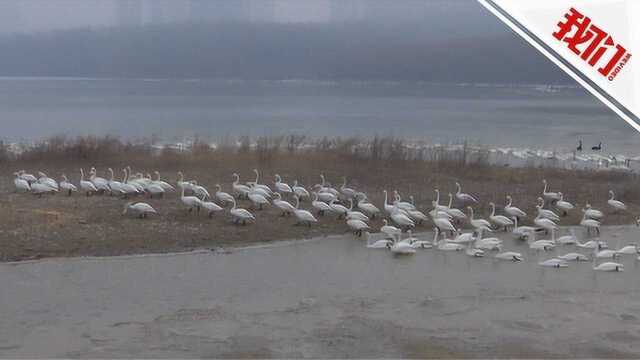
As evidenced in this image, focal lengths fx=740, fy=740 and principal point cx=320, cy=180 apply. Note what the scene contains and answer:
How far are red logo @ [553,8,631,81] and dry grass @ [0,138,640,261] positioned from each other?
416 inches

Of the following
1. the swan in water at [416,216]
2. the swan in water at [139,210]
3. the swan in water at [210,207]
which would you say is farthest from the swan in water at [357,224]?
the swan in water at [139,210]

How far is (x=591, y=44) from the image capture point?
277cm

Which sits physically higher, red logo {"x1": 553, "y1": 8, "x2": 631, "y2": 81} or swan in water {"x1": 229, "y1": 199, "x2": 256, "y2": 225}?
red logo {"x1": 553, "y1": 8, "x2": 631, "y2": 81}

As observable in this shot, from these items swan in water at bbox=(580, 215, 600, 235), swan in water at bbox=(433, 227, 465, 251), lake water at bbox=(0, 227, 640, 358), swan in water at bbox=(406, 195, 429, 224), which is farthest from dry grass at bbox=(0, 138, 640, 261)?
Answer: swan in water at bbox=(433, 227, 465, 251)

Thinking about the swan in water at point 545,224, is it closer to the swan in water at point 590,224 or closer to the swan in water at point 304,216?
the swan in water at point 590,224

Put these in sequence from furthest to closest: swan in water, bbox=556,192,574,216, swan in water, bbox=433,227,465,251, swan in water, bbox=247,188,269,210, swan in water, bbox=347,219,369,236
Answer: swan in water, bbox=556,192,574,216 → swan in water, bbox=247,188,269,210 → swan in water, bbox=347,219,369,236 → swan in water, bbox=433,227,465,251

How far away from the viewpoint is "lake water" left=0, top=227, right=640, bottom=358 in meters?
8.01

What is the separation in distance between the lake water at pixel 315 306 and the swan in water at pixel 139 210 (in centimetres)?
250

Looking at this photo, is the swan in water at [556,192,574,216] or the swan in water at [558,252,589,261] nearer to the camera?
the swan in water at [558,252,589,261]

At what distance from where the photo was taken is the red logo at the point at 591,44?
9.02 feet

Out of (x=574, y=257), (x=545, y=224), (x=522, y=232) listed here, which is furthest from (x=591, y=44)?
(x=545, y=224)

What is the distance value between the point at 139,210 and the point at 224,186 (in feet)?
15.6

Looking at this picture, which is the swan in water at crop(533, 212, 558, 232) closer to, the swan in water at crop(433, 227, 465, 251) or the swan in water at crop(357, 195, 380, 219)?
the swan in water at crop(433, 227, 465, 251)

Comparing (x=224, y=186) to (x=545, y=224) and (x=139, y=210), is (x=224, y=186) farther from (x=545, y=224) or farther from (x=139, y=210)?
(x=545, y=224)
